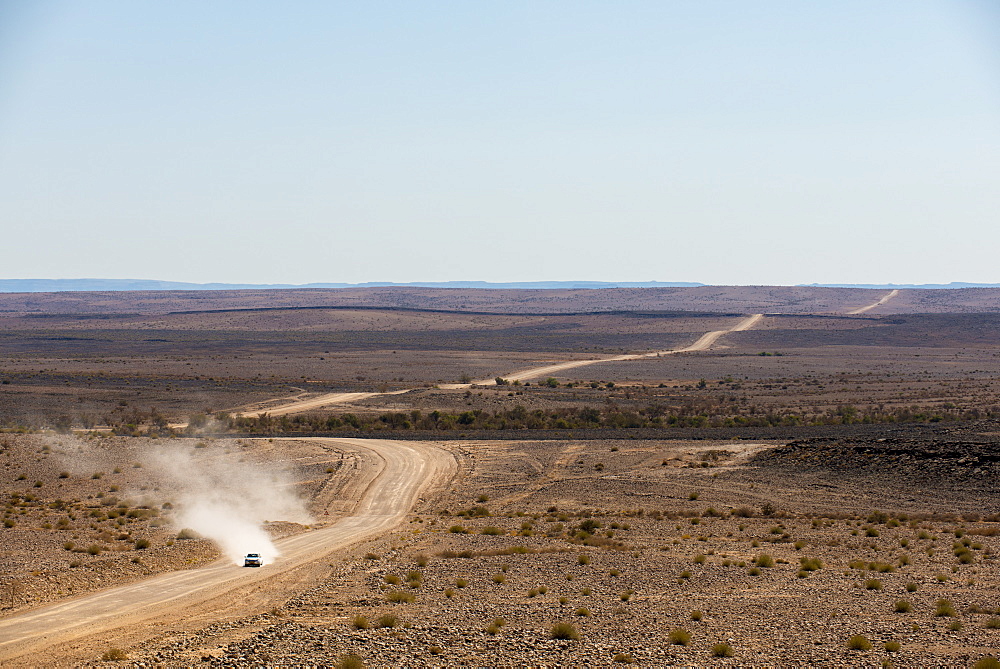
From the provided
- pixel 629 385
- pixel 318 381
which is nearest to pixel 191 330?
pixel 318 381

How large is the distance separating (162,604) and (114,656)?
458 cm

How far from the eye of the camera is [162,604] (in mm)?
20203

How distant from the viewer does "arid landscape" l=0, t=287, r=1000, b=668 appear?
55.8ft

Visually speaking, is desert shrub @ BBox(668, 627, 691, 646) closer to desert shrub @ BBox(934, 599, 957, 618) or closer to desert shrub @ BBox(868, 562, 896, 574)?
desert shrub @ BBox(934, 599, 957, 618)

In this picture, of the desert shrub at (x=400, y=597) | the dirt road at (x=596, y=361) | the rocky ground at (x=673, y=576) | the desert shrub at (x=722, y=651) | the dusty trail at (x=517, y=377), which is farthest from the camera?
the dirt road at (x=596, y=361)

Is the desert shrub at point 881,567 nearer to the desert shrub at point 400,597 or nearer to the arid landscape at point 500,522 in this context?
the arid landscape at point 500,522

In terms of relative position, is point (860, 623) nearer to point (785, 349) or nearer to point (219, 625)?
point (219, 625)

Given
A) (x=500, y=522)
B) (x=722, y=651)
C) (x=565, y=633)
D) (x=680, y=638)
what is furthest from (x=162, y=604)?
(x=500, y=522)

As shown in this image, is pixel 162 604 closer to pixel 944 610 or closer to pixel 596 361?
pixel 944 610

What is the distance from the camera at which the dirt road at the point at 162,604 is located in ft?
55.8

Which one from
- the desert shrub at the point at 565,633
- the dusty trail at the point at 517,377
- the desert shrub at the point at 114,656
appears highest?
the desert shrub at the point at 565,633

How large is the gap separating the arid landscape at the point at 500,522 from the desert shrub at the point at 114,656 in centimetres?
8

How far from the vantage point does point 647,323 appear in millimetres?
179875

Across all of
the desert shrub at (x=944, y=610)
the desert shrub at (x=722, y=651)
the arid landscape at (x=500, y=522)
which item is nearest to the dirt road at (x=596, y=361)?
the arid landscape at (x=500, y=522)
